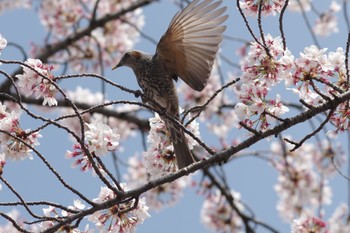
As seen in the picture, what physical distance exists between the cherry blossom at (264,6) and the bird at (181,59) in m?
0.10

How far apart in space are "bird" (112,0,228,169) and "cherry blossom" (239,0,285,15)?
4.1 inches

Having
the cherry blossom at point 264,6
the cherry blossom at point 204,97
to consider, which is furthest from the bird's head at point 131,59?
the cherry blossom at point 204,97

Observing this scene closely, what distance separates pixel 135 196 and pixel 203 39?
906 mm

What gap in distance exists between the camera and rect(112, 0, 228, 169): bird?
2.52m

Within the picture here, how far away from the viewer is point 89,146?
223 centimetres

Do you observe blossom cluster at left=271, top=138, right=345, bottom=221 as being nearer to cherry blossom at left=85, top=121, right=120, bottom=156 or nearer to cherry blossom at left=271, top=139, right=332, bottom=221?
cherry blossom at left=271, top=139, right=332, bottom=221

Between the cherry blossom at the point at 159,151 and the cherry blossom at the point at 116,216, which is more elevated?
the cherry blossom at the point at 159,151

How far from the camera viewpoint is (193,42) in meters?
2.76

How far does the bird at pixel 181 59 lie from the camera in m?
2.52

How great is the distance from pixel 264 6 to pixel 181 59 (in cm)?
62

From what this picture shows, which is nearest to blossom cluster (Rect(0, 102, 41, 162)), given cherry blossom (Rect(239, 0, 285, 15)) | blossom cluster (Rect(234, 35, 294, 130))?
blossom cluster (Rect(234, 35, 294, 130))

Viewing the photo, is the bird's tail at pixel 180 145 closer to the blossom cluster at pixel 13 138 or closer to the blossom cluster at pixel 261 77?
the blossom cluster at pixel 261 77

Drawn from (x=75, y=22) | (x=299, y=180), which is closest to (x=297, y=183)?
(x=299, y=180)

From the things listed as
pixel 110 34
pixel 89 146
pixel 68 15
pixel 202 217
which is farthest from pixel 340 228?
pixel 89 146
